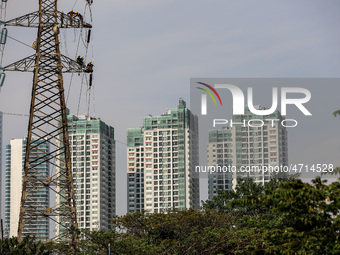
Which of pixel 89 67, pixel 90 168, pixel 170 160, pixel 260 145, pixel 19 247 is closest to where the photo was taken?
pixel 19 247

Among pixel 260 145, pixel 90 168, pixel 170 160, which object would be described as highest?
pixel 170 160

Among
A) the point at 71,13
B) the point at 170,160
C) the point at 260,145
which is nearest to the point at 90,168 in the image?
the point at 170,160

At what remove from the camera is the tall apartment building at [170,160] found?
17338 centimetres

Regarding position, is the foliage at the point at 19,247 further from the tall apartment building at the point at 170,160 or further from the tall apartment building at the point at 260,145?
the tall apartment building at the point at 170,160

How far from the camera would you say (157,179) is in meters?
177

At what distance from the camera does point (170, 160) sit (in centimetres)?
17662

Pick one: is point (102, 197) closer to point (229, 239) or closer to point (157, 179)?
point (157, 179)

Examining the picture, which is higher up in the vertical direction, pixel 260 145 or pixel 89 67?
pixel 260 145

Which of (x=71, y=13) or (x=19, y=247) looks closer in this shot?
(x=19, y=247)

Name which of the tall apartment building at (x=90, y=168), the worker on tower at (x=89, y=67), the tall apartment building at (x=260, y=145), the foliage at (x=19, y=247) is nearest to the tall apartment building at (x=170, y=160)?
the tall apartment building at (x=90, y=168)

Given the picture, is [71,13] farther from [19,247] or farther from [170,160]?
[170,160]

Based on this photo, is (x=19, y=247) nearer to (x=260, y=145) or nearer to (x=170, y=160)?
(x=260, y=145)

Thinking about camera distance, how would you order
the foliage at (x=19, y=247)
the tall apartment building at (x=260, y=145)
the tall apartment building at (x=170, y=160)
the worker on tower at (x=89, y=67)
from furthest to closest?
the tall apartment building at (x=170, y=160) < the tall apartment building at (x=260, y=145) < the worker on tower at (x=89, y=67) < the foliage at (x=19, y=247)

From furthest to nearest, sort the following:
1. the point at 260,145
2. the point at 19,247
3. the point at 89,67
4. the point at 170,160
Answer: the point at 170,160
the point at 260,145
the point at 89,67
the point at 19,247
